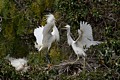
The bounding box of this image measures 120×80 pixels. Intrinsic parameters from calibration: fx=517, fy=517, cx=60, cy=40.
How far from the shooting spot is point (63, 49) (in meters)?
5.48

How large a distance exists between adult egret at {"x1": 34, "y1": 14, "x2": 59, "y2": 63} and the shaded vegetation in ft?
0.40

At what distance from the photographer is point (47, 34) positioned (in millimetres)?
5203

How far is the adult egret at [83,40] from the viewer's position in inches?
191

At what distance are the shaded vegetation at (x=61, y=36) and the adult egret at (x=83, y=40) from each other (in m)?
0.10

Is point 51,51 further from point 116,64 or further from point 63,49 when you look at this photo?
point 116,64

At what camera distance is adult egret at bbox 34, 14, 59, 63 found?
5.06 metres

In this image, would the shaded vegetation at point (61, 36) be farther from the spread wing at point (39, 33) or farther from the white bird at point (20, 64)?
the spread wing at point (39, 33)

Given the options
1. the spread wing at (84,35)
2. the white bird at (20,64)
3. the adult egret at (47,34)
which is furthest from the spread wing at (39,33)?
the spread wing at (84,35)

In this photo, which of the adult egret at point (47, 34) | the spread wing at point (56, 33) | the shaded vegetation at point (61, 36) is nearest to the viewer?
the shaded vegetation at point (61, 36)

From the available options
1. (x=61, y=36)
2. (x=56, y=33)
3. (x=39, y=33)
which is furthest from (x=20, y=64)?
(x=61, y=36)

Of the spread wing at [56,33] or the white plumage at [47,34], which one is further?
the spread wing at [56,33]

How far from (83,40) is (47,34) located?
45 cm

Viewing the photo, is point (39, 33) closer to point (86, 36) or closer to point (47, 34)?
point (47, 34)

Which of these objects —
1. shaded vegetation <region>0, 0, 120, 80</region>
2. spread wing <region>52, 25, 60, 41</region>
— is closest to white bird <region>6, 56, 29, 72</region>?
shaded vegetation <region>0, 0, 120, 80</region>
